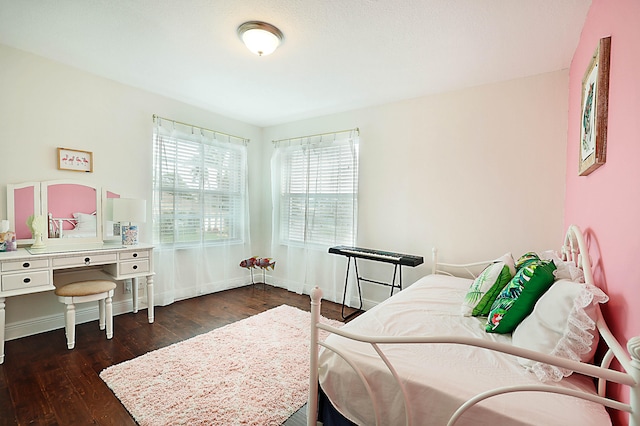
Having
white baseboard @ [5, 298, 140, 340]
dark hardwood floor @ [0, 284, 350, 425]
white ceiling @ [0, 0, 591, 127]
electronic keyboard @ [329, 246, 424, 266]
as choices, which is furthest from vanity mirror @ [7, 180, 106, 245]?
electronic keyboard @ [329, 246, 424, 266]

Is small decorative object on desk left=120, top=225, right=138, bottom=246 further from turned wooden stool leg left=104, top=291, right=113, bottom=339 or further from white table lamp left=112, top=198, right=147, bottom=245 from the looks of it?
turned wooden stool leg left=104, top=291, right=113, bottom=339

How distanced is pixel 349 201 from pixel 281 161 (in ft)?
4.34

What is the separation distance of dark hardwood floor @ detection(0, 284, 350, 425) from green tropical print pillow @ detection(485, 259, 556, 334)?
1235 mm

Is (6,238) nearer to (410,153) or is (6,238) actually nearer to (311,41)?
(311,41)

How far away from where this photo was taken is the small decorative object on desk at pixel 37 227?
2.57 meters

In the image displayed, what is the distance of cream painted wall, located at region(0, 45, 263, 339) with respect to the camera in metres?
2.54

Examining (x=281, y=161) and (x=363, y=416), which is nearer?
(x=363, y=416)

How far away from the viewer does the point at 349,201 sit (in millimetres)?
3752

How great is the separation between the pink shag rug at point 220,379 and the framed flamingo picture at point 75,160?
1958 mm

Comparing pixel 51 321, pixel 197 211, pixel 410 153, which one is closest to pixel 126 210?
pixel 197 211

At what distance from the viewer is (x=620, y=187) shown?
3.80 feet

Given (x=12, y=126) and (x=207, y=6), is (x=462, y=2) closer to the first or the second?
(x=207, y=6)

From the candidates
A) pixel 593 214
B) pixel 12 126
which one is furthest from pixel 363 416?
pixel 12 126

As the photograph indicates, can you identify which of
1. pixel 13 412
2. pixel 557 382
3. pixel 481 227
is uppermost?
pixel 481 227
